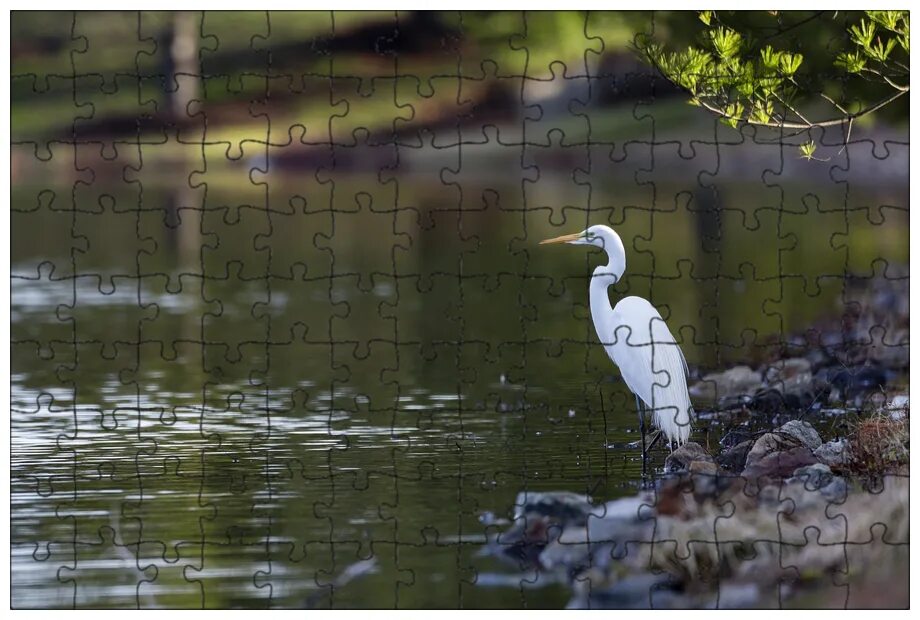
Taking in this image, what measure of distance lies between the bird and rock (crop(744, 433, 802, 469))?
0.60 m

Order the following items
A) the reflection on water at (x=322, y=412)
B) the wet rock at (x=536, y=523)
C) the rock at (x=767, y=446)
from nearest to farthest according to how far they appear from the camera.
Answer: the reflection on water at (x=322, y=412) < the wet rock at (x=536, y=523) < the rock at (x=767, y=446)

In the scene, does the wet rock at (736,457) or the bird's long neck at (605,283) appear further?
the bird's long neck at (605,283)

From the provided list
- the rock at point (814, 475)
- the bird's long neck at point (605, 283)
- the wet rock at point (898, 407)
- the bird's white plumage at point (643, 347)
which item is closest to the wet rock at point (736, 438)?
the bird's white plumage at point (643, 347)

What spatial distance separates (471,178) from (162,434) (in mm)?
31454

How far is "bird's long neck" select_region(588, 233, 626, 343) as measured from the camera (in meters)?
11.9

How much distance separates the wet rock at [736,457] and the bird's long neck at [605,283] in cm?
118

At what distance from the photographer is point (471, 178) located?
144ft

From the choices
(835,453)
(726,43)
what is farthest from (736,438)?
(726,43)

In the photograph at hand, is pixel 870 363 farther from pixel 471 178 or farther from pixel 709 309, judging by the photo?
pixel 471 178

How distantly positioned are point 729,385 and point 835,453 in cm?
376

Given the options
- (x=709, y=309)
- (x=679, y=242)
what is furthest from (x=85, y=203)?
(x=709, y=309)

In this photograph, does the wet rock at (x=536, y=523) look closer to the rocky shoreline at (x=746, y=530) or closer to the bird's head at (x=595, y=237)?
the rocky shoreline at (x=746, y=530)

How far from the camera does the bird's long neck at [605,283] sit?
11.9m

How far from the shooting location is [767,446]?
11.3 meters
